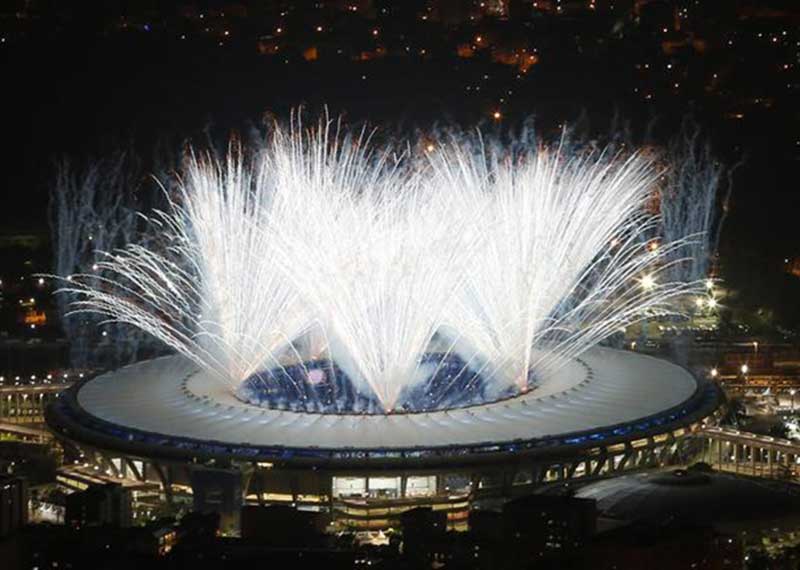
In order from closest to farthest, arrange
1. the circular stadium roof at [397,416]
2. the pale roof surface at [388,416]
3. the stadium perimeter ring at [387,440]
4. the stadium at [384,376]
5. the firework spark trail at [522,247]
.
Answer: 1. the stadium perimeter ring at [387,440]
2. the stadium at [384,376]
3. the circular stadium roof at [397,416]
4. the pale roof surface at [388,416]
5. the firework spark trail at [522,247]

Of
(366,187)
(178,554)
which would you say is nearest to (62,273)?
(366,187)

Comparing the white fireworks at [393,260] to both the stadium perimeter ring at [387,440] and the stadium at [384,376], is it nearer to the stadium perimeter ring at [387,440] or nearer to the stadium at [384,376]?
the stadium at [384,376]

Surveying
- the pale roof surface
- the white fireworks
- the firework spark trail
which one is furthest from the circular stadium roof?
the firework spark trail

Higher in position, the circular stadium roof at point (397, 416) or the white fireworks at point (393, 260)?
the white fireworks at point (393, 260)

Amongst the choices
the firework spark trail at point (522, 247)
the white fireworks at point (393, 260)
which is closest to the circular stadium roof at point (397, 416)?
the white fireworks at point (393, 260)

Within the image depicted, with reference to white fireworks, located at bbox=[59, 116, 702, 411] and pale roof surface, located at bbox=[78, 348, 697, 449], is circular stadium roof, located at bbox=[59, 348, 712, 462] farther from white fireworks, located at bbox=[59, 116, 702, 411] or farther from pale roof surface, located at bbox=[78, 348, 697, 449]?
white fireworks, located at bbox=[59, 116, 702, 411]

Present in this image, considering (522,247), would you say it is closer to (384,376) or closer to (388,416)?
(384,376)
